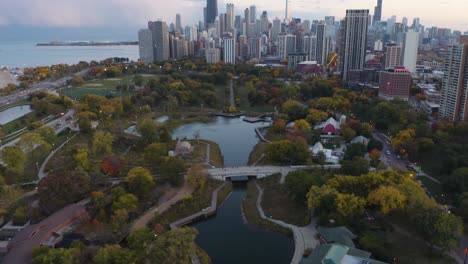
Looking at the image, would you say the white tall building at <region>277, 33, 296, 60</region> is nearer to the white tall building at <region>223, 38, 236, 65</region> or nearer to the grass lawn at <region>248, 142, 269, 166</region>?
the white tall building at <region>223, 38, 236, 65</region>

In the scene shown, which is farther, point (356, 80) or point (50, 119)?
point (356, 80)

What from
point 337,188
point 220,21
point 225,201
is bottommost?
point 225,201

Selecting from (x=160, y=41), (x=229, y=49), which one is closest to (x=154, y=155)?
(x=229, y=49)

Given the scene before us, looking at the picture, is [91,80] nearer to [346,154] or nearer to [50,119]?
[50,119]

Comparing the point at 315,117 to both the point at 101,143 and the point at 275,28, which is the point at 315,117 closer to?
the point at 101,143

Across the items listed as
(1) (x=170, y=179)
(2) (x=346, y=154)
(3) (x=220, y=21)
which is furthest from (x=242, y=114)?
(3) (x=220, y=21)
